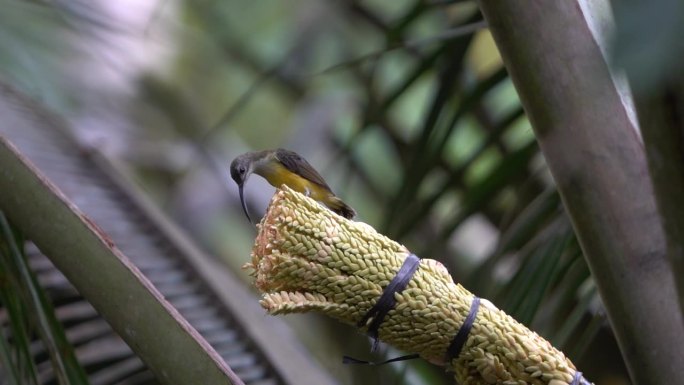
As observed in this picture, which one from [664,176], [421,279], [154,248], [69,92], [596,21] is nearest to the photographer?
[664,176]

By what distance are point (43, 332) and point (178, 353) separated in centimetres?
16

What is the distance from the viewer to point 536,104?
0.70 metres

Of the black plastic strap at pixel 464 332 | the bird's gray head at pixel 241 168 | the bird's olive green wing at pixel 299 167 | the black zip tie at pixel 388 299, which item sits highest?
the bird's gray head at pixel 241 168

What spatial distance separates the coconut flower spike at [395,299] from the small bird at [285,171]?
67 cm

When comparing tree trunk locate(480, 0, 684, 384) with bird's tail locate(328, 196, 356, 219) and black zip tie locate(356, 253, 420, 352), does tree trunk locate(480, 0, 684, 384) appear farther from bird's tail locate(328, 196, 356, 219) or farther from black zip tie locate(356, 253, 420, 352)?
bird's tail locate(328, 196, 356, 219)

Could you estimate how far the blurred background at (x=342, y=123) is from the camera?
3.52 ft

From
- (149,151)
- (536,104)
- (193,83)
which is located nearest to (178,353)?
(536,104)

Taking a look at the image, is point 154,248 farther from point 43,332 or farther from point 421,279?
point 421,279

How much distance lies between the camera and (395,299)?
0.64m

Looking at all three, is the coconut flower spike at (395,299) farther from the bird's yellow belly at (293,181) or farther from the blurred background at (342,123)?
the bird's yellow belly at (293,181)

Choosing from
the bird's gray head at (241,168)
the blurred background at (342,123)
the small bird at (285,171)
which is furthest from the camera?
the bird's gray head at (241,168)

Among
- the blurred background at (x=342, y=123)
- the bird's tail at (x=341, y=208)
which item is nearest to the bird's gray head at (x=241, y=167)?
the blurred background at (x=342, y=123)

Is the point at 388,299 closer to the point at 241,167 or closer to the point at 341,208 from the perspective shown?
the point at 341,208

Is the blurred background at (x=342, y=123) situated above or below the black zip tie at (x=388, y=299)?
above
